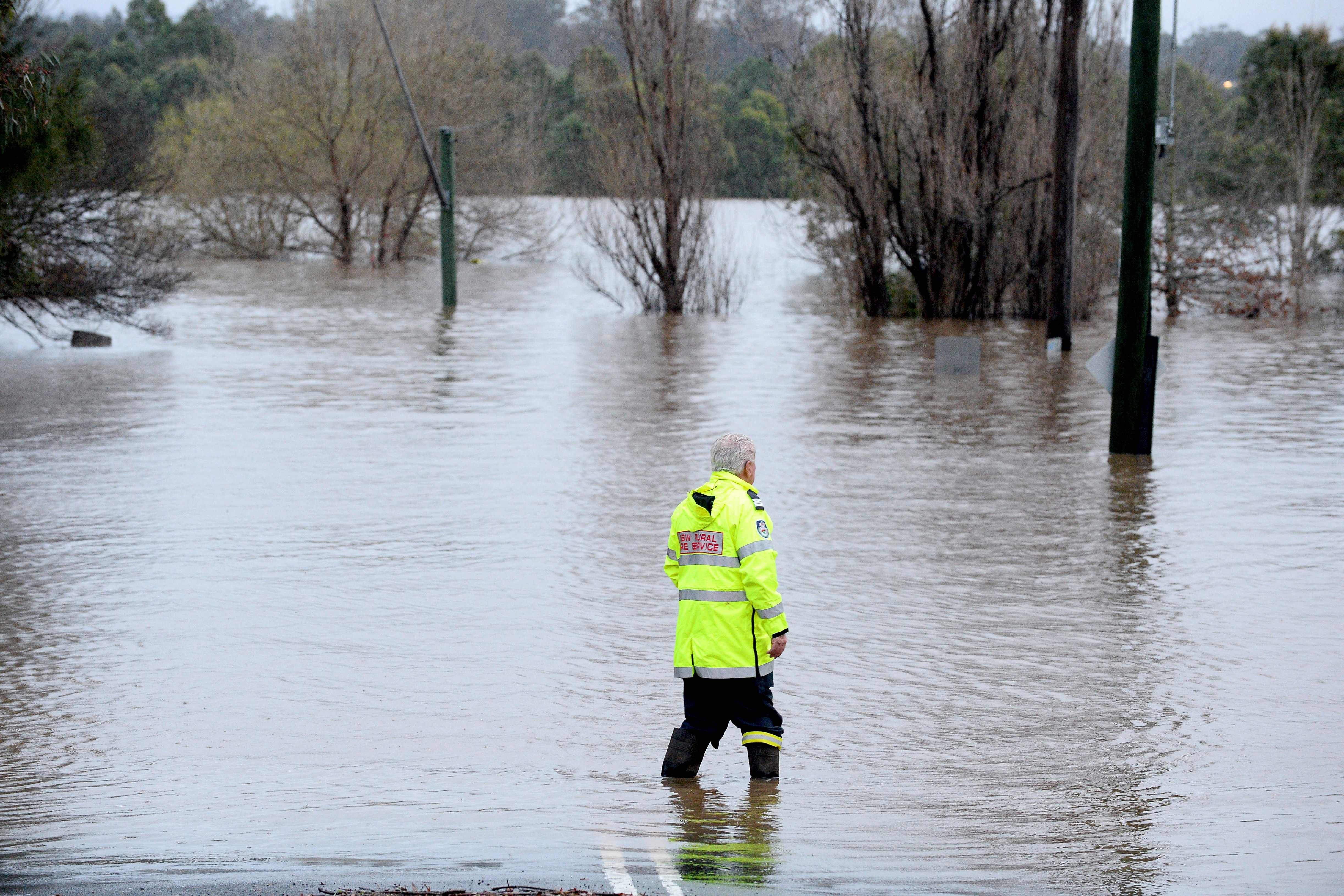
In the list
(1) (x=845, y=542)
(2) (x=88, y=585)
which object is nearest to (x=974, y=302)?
(1) (x=845, y=542)

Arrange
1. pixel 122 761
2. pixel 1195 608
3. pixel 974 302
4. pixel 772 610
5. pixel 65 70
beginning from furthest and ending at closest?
pixel 974 302, pixel 65 70, pixel 1195 608, pixel 122 761, pixel 772 610

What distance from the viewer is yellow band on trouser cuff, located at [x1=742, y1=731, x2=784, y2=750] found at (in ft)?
20.5

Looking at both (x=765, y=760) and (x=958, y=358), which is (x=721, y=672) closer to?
(x=765, y=760)

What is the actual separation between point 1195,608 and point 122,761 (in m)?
6.03

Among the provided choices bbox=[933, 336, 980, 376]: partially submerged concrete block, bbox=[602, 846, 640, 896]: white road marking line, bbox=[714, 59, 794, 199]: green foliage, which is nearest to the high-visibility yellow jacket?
bbox=[602, 846, 640, 896]: white road marking line

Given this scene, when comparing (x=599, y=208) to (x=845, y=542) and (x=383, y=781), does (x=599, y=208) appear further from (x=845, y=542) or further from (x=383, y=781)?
(x=383, y=781)

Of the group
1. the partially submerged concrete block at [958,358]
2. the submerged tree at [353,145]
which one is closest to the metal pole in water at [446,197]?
the partially submerged concrete block at [958,358]

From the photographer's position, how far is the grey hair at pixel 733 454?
628cm

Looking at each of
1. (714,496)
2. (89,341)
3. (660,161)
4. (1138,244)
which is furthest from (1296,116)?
(714,496)

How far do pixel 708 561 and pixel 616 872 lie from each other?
1.52 metres

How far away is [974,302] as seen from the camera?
1313 inches

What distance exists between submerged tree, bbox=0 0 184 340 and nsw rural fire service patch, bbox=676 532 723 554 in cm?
1428

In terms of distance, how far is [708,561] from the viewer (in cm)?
621

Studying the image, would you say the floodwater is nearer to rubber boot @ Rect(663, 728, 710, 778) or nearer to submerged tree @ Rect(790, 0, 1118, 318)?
rubber boot @ Rect(663, 728, 710, 778)
